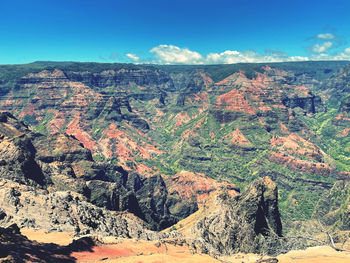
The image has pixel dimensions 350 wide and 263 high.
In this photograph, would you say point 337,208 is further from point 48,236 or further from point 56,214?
point 48,236

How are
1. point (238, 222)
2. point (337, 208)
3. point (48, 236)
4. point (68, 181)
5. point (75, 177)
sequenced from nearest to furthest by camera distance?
point (48, 236), point (238, 222), point (68, 181), point (75, 177), point (337, 208)

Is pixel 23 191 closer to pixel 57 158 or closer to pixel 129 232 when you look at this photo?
pixel 129 232

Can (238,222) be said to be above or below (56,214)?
below

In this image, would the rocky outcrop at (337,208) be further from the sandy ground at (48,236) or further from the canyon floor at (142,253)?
the sandy ground at (48,236)

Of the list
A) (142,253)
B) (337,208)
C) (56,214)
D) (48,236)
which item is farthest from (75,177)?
(337,208)

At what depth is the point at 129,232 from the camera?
245ft

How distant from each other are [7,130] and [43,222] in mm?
123550

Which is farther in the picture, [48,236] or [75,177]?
[75,177]

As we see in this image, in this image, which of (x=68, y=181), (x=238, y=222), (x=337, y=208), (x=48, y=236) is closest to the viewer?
(x=48, y=236)

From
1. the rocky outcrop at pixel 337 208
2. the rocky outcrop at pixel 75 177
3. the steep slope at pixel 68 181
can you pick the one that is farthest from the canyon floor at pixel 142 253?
the rocky outcrop at pixel 337 208

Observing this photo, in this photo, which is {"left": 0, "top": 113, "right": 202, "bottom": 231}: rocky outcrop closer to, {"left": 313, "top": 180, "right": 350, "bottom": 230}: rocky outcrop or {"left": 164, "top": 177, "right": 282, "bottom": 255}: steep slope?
{"left": 164, "top": 177, "right": 282, "bottom": 255}: steep slope

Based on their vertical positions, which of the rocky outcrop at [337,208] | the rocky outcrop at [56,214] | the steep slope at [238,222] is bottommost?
the rocky outcrop at [337,208]

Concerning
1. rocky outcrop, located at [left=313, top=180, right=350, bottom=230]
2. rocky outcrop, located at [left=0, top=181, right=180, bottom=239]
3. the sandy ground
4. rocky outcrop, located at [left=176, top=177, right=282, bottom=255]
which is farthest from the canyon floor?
rocky outcrop, located at [left=313, top=180, right=350, bottom=230]

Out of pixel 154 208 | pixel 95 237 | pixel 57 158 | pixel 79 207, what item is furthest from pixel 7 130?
pixel 95 237
